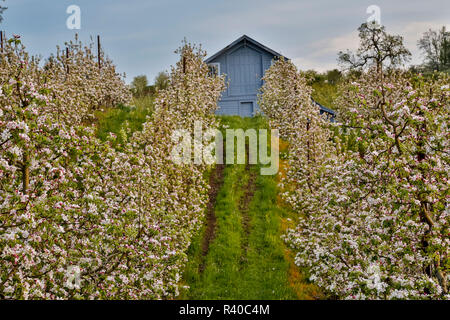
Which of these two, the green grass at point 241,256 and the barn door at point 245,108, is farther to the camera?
the barn door at point 245,108

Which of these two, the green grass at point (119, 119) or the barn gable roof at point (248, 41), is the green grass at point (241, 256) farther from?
the barn gable roof at point (248, 41)

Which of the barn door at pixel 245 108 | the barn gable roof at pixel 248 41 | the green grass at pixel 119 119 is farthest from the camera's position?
the barn door at pixel 245 108

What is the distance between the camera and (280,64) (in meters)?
28.8

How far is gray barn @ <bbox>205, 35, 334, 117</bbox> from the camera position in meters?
39.1

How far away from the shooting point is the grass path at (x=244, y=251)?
12.7 meters

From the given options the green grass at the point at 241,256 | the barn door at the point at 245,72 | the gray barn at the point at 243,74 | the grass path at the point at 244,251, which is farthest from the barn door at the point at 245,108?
the green grass at the point at 241,256

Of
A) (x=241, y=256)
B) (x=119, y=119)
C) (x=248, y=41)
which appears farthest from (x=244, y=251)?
(x=248, y=41)

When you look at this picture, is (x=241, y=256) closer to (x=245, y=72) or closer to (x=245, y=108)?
(x=245, y=108)

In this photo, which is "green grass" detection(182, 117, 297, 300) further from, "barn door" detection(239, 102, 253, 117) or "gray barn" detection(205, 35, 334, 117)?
"gray barn" detection(205, 35, 334, 117)

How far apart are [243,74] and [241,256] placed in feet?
90.0

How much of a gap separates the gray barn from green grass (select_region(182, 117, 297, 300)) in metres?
20.1

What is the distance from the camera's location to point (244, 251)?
1511 centimetres
